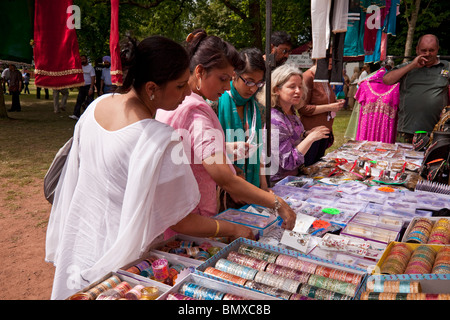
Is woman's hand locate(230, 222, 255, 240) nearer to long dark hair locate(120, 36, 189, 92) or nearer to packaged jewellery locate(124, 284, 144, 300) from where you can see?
packaged jewellery locate(124, 284, 144, 300)

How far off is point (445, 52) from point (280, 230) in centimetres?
1493

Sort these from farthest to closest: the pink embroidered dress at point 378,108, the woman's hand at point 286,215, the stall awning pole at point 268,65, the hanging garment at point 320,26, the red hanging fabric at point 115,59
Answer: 1. the pink embroidered dress at point 378,108
2. the hanging garment at point 320,26
3. the stall awning pole at point 268,65
4. the woman's hand at point 286,215
5. the red hanging fabric at point 115,59

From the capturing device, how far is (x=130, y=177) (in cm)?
124

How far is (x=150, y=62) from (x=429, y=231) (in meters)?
1.44

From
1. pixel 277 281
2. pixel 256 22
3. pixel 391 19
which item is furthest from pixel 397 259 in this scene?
pixel 256 22

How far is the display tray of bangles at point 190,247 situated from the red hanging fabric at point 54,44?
2.84ft

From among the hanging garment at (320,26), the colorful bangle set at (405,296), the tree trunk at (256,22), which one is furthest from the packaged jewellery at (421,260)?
the tree trunk at (256,22)

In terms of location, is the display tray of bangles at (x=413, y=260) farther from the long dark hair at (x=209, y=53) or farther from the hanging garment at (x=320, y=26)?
the hanging garment at (x=320, y=26)

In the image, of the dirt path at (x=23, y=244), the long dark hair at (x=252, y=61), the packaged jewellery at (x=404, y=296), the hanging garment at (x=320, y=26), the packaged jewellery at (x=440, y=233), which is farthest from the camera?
the hanging garment at (x=320, y=26)

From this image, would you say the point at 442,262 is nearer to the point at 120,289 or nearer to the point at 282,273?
the point at 282,273

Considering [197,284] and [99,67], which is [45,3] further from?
[99,67]

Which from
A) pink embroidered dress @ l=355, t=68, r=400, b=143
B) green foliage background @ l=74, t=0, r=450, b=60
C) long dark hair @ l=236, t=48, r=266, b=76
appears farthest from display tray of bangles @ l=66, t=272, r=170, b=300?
green foliage background @ l=74, t=0, r=450, b=60

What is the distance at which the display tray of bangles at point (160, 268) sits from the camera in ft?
4.04

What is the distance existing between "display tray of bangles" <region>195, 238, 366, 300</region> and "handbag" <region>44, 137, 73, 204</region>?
0.85 metres
